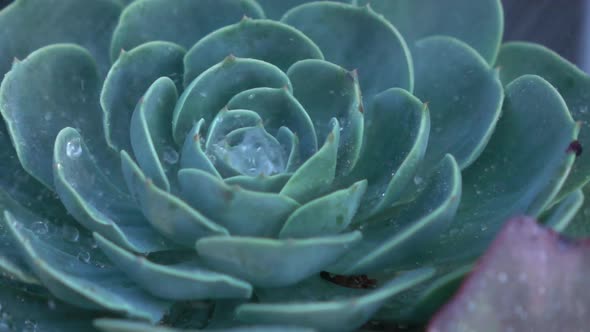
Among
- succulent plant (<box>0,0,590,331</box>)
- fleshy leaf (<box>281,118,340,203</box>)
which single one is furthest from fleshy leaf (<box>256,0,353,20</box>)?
fleshy leaf (<box>281,118,340,203</box>)

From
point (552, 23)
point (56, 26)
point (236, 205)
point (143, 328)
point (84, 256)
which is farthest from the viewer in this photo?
point (552, 23)

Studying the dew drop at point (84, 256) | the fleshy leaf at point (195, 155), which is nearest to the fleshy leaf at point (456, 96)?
the fleshy leaf at point (195, 155)

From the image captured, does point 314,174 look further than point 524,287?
Yes

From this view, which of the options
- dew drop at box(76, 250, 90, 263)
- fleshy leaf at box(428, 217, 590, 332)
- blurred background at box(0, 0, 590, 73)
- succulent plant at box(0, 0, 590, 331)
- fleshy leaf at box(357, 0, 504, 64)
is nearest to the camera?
fleshy leaf at box(428, 217, 590, 332)

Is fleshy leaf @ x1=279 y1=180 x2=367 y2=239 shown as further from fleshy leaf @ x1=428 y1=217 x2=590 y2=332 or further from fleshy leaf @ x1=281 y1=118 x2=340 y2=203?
fleshy leaf @ x1=428 y1=217 x2=590 y2=332

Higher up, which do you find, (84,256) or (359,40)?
(359,40)

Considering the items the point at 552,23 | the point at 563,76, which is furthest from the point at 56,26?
the point at 552,23

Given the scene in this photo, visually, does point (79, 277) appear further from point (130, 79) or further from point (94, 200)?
point (130, 79)
